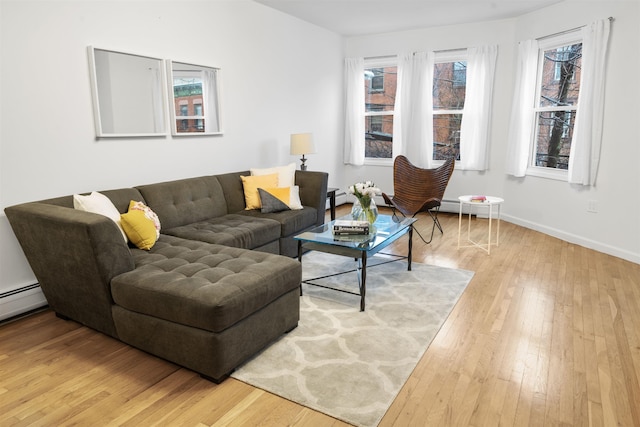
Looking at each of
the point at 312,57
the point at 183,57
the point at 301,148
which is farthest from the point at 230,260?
the point at 312,57

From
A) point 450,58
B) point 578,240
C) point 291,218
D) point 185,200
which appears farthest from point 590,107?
point 185,200

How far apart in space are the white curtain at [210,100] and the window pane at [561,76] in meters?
3.94

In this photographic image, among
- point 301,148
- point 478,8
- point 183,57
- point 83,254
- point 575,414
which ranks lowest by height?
point 575,414

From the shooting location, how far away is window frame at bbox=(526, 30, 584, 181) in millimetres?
4770

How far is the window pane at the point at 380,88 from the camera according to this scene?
648 cm

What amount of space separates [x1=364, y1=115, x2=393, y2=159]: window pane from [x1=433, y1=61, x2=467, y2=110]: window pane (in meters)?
0.78

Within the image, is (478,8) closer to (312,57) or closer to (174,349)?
(312,57)

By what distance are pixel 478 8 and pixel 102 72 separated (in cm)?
418

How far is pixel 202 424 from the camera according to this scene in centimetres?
182

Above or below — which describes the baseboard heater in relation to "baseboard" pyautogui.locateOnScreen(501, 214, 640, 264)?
above

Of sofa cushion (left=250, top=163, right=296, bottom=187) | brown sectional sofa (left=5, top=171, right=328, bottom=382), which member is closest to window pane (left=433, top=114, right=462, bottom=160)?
sofa cushion (left=250, top=163, right=296, bottom=187)

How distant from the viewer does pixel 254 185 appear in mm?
4203

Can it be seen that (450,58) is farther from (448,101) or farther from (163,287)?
(163,287)

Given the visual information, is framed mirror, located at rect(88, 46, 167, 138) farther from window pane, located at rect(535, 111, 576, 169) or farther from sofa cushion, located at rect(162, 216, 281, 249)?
window pane, located at rect(535, 111, 576, 169)
